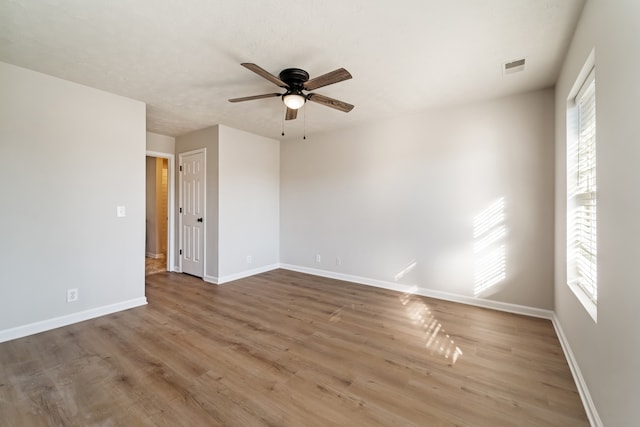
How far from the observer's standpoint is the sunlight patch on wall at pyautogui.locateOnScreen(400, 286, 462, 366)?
2.36 metres

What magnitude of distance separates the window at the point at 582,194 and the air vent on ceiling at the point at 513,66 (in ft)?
1.81

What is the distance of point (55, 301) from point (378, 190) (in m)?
4.15

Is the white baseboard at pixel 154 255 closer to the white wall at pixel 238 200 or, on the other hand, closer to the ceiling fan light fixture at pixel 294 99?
the white wall at pixel 238 200

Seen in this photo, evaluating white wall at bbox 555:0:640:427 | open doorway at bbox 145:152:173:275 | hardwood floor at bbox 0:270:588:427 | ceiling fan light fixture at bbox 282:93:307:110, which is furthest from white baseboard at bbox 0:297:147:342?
white wall at bbox 555:0:640:427

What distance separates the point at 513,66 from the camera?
2.53 metres

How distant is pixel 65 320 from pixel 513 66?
5.20 meters

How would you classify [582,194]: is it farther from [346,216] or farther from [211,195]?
[211,195]

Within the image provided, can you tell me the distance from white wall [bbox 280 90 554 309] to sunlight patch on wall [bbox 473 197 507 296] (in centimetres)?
4

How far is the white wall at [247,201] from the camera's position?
4.45 metres

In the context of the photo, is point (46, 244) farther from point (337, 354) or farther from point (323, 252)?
point (323, 252)

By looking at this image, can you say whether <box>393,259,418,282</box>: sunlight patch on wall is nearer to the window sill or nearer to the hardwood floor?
the hardwood floor

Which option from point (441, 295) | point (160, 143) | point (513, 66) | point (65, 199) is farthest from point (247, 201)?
point (513, 66)

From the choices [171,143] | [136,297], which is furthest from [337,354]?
[171,143]

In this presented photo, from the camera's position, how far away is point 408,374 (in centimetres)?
205
